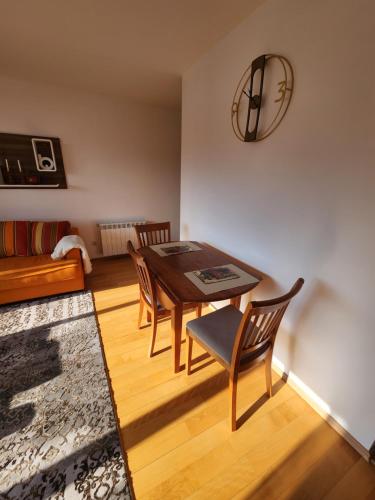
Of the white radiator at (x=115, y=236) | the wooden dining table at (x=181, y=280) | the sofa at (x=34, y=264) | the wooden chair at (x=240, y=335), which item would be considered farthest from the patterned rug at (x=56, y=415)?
the white radiator at (x=115, y=236)

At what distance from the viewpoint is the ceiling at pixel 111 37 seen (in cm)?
136

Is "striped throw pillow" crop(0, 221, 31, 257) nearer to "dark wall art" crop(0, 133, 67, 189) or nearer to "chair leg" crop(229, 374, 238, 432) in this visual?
"dark wall art" crop(0, 133, 67, 189)

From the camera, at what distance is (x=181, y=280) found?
1.35 m

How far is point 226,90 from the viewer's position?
170cm

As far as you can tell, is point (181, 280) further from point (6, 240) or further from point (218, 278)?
point (6, 240)

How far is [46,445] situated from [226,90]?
8.60 ft

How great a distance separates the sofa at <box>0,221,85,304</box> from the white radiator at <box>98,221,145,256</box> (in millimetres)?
545

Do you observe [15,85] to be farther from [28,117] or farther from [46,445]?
[46,445]

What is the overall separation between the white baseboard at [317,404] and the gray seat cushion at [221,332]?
0.47 meters

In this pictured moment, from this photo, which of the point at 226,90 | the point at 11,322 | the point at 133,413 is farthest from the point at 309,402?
the point at 11,322

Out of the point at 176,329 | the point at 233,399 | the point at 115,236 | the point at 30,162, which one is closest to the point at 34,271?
the point at 115,236

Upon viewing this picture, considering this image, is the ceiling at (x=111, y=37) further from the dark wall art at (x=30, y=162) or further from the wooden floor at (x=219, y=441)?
the wooden floor at (x=219, y=441)

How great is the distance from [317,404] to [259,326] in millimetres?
771

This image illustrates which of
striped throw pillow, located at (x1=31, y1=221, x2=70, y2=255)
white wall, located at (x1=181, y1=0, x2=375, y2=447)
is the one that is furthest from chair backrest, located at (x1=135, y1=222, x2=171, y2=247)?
striped throw pillow, located at (x1=31, y1=221, x2=70, y2=255)
